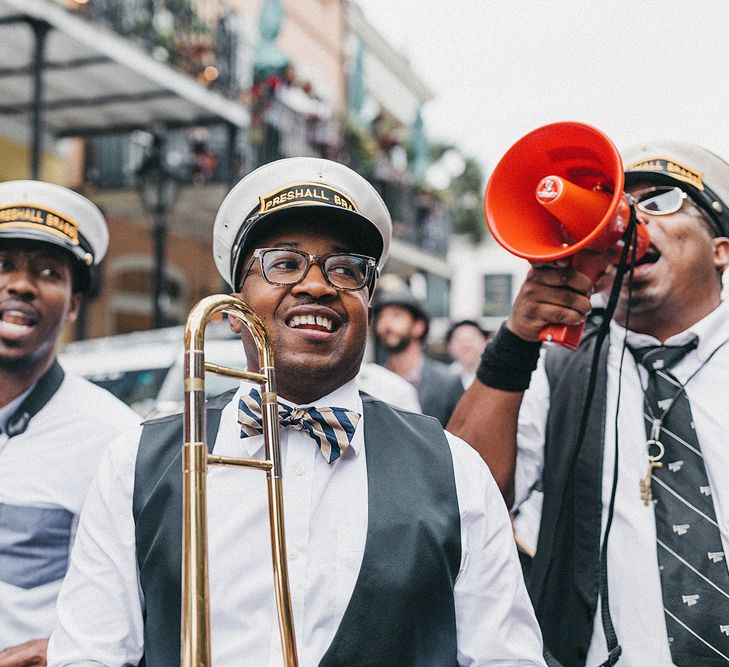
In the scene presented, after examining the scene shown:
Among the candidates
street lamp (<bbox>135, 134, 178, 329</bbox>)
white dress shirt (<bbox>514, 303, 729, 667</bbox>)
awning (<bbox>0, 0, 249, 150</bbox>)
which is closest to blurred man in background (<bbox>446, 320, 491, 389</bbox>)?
street lamp (<bbox>135, 134, 178, 329</bbox>)

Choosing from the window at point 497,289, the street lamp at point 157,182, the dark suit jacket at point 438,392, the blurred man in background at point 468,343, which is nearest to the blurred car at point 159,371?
the dark suit jacket at point 438,392

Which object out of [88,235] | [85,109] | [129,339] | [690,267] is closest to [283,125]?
[85,109]

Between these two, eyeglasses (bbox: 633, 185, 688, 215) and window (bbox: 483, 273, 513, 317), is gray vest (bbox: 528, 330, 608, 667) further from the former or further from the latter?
window (bbox: 483, 273, 513, 317)

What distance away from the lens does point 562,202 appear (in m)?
1.89

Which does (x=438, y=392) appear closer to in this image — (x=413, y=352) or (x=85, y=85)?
(x=413, y=352)

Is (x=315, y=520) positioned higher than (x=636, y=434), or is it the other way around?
(x=636, y=434)

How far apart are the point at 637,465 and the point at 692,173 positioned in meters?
0.77

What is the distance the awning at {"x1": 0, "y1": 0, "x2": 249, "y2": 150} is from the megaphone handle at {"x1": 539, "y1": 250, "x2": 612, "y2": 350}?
22.1 feet

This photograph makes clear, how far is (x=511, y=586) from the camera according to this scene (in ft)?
5.69

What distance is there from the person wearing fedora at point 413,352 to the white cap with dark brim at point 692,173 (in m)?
3.65

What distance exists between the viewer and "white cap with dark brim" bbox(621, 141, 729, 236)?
2.21 metres

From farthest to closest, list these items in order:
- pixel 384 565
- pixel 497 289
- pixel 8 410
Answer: pixel 497 289 < pixel 8 410 < pixel 384 565

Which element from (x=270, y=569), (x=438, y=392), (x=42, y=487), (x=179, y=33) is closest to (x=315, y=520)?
(x=270, y=569)

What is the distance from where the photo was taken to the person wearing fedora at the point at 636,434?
76.7 inches
